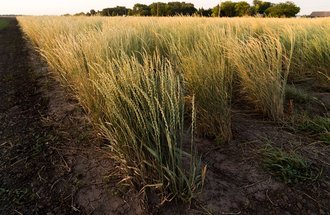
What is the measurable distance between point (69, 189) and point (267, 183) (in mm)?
1210

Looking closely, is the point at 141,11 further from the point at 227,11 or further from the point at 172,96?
the point at 172,96

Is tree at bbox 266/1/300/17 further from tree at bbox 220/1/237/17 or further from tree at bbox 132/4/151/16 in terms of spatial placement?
tree at bbox 132/4/151/16

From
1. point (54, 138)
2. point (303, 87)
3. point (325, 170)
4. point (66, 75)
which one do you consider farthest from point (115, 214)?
point (303, 87)

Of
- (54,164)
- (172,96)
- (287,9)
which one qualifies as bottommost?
(287,9)

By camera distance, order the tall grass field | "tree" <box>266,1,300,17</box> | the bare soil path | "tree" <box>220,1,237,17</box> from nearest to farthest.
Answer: the tall grass field
the bare soil path
"tree" <box>220,1,237,17</box>
"tree" <box>266,1,300,17</box>

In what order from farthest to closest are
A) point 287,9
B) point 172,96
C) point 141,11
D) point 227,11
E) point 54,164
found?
point 287,9, point 141,11, point 227,11, point 54,164, point 172,96

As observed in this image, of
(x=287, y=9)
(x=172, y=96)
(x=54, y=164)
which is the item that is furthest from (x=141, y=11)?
(x=172, y=96)

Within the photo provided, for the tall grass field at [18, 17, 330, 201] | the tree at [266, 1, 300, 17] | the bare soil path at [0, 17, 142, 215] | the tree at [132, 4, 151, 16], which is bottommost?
the tree at [266, 1, 300, 17]

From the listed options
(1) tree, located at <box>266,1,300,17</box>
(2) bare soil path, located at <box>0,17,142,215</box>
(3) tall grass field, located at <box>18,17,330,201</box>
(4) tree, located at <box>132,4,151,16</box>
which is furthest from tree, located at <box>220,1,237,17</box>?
(2) bare soil path, located at <box>0,17,142,215</box>

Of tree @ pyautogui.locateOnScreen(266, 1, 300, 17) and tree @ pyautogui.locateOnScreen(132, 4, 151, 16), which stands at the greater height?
tree @ pyautogui.locateOnScreen(132, 4, 151, 16)

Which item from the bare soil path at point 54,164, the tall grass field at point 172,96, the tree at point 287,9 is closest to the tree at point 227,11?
the tree at point 287,9

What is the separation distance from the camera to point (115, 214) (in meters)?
1.59

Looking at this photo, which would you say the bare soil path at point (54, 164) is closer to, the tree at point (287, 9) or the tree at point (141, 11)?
the tree at point (141, 11)

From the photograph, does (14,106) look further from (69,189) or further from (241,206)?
(241,206)
